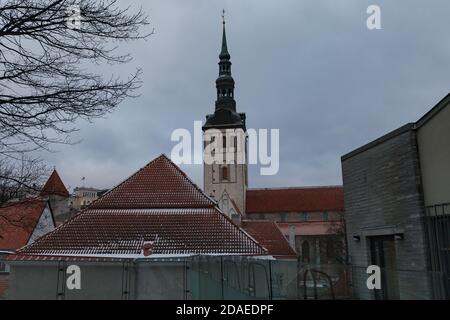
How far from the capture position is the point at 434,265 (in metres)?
9.39

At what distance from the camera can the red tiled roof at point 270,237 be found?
3425 cm

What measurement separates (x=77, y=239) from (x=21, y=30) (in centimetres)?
1232

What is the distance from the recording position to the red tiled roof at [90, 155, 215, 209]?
18656mm

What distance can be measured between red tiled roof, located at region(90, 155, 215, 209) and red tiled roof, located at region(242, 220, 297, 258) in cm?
1526

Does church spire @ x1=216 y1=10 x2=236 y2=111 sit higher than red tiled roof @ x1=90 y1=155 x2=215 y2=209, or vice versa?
church spire @ x1=216 y1=10 x2=236 y2=111

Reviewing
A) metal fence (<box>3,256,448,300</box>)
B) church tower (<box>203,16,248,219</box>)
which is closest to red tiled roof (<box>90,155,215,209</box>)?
metal fence (<box>3,256,448,300</box>)

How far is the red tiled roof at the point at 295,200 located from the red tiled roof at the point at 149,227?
4483 centimetres

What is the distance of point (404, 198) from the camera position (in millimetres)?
10492

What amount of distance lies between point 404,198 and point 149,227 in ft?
33.8

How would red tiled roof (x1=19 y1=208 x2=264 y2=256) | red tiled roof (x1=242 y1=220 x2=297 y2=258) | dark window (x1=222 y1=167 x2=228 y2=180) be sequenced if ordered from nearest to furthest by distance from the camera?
1. red tiled roof (x1=19 y1=208 x2=264 y2=256)
2. red tiled roof (x1=242 y1=220 x2=297 y2=258)
3. dark window (x1=222 y1=167 x2=228 y2=180)

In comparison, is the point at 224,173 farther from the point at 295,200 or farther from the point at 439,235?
the point at 439,235

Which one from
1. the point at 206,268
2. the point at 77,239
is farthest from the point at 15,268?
the point at 206,268

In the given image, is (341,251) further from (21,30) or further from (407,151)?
(21,30)

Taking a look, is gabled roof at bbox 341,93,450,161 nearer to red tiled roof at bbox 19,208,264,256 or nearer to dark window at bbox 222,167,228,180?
red tiled roof at bbox 19,208,264,256
